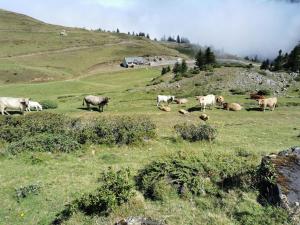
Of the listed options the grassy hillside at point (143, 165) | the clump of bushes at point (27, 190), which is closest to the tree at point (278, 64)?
the grassy hillside at point (143, 165)

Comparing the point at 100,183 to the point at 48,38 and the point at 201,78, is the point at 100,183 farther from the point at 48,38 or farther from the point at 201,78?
the point at 48,38

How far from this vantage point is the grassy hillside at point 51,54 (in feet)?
322

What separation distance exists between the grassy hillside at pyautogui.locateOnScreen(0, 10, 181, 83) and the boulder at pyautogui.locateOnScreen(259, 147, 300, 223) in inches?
3269

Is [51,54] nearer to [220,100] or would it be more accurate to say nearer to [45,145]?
[220,100]

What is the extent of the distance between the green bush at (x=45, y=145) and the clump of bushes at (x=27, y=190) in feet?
16.0

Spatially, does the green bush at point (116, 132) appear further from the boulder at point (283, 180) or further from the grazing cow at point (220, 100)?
the grazing cow at point (220, 100)

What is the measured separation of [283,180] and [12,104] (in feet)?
95.5

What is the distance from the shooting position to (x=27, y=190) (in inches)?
560

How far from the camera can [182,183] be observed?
1359cm

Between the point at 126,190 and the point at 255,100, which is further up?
the point at 126,190

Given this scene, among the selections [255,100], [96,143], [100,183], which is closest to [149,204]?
[100,183]

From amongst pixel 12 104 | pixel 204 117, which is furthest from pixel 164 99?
pixel 12 104

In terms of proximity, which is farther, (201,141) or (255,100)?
(255,100)

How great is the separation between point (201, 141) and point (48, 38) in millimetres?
173691
